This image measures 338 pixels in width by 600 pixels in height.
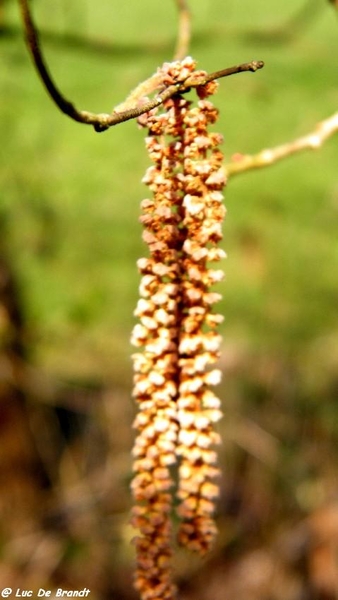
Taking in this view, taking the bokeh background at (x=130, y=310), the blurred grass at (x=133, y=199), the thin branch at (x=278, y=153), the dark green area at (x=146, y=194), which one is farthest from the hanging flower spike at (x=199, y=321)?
the blurred grass at (x=133, y=199)

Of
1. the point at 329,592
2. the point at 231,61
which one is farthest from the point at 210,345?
the point at 231,61

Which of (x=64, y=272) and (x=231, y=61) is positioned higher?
(x=231, y=61)

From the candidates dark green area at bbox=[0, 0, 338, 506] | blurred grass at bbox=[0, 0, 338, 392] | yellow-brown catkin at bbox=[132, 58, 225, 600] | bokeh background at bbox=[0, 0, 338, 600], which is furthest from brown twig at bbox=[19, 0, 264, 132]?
blurred grass at bbox=[0, 0, 338, 392]

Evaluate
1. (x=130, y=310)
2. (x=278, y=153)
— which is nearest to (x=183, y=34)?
(x=278, y=153)

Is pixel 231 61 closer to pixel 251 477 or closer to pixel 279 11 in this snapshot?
pixel 279 11

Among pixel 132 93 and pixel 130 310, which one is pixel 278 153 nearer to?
pixel 132 93

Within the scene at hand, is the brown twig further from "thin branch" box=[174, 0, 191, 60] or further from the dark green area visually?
the dark green area

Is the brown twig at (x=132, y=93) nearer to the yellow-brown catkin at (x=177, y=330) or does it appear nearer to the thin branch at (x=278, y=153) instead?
the yellow-brown catkin at (x=177, y=330)
